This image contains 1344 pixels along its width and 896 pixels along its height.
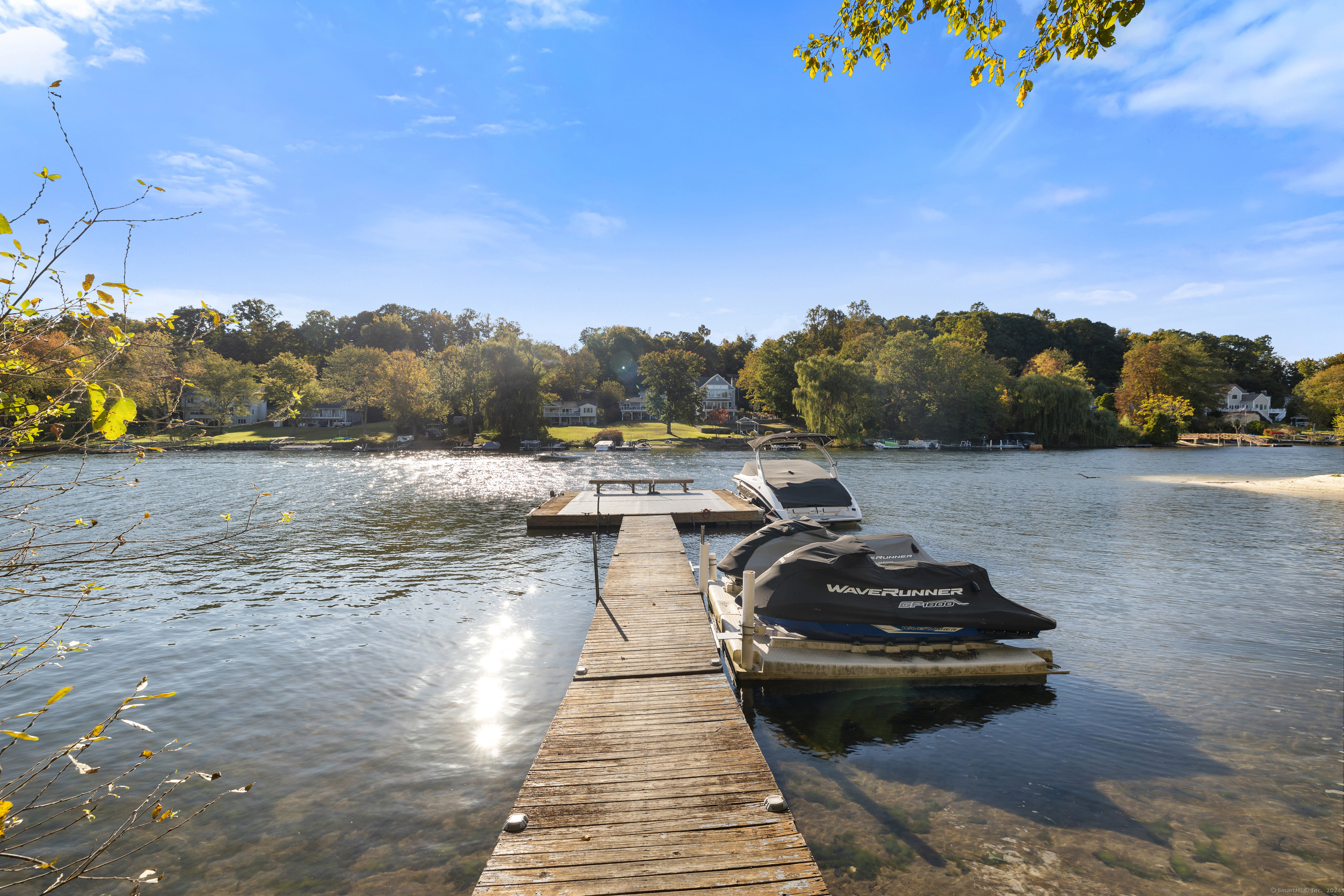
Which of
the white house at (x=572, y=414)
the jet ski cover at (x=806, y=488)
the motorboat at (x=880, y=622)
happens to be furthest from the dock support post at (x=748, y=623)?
the white house at (x=572, y=414)

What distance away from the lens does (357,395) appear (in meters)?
101

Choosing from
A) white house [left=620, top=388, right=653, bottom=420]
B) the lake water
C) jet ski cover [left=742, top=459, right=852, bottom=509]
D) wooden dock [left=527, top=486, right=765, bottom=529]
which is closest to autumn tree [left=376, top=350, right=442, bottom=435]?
white house [left=620, top=388, right=653, bottom=420]

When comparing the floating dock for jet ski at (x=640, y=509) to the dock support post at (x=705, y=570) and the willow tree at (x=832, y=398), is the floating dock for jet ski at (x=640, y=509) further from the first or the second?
the willow tree at (x=832, y=398)

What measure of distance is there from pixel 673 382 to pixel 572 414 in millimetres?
21142

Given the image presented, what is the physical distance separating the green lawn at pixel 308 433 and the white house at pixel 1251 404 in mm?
148989

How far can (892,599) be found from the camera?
34.3ft

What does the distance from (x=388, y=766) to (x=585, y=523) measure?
15835 millimetres

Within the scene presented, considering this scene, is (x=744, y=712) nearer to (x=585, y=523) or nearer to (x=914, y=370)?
(x=585, y=523)

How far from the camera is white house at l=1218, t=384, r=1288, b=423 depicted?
121 meters

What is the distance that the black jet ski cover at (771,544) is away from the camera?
13.5 meters

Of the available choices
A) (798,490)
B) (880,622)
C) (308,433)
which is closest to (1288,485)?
(798,490)

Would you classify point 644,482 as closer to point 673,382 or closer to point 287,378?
point 673,382

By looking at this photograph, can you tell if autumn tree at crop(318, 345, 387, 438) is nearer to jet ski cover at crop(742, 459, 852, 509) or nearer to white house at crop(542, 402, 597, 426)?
white house at crop(542, 402, 597, 426)

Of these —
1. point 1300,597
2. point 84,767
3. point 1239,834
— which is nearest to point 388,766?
point 84,767
